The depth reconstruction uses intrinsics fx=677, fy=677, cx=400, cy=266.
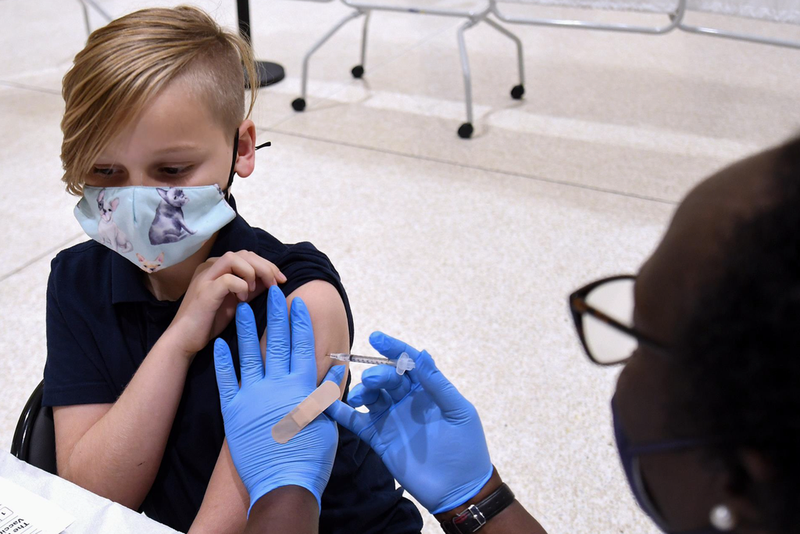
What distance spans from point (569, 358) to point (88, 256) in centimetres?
Result: 124

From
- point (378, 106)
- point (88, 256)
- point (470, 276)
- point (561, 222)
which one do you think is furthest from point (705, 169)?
point (88, 256)

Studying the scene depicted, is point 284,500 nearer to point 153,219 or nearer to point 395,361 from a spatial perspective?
point 395,361

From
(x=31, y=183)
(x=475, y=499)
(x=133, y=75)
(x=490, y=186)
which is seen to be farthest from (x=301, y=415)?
(x=31, y=183)

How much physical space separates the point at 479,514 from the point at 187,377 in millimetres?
438

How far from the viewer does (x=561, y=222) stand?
2365 millimetres

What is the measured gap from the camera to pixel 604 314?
22.5 inches

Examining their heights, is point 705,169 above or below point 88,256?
below

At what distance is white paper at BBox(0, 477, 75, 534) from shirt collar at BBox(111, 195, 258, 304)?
0.30 metres

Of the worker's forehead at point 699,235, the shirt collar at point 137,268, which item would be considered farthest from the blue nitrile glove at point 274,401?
the worker's forehead at point 699,235

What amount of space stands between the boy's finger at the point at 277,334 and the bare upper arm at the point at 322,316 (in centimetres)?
4

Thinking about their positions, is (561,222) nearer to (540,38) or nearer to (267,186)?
(267,186)

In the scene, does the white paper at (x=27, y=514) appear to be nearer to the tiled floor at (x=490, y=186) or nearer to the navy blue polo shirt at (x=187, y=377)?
the navy blue polo shirt at (x=187, y=377)

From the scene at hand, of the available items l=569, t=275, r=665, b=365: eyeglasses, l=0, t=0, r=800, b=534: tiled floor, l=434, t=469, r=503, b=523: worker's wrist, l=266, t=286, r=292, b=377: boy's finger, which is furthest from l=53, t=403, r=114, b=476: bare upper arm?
l=0, t=0, r=800, b=534: tiled floor

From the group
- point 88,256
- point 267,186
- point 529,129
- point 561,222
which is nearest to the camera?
point 88,256
